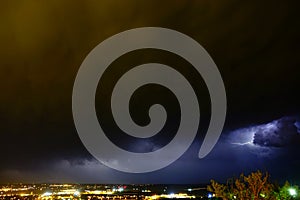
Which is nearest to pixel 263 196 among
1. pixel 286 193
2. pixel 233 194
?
pixel 233 194

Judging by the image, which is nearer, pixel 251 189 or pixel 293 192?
pixel 251 189

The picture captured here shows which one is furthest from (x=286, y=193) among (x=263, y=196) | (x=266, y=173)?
(x=266, y=173)

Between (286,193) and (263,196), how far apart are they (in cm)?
294

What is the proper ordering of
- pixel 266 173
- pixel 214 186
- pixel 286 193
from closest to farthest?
pixel 266 173 → pixel 214 186 → pixel 286 193

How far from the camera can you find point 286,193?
16.4m

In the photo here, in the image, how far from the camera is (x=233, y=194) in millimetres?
14352

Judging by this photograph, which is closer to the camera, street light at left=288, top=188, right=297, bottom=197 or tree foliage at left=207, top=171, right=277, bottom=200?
tree foliage at left=207, top=171, right=277, bottom=200

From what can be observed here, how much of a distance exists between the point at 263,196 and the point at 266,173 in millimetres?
1411

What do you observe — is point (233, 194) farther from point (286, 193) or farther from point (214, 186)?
point (286, 193)

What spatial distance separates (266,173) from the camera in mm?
13328

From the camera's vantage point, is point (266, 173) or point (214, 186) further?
point (214, 186)

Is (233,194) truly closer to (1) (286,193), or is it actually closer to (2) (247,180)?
(2) (247,180)

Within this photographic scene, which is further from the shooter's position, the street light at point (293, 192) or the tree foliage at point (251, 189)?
the street light at point (293, 192)

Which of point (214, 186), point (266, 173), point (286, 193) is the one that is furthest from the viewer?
point (286, 193)
